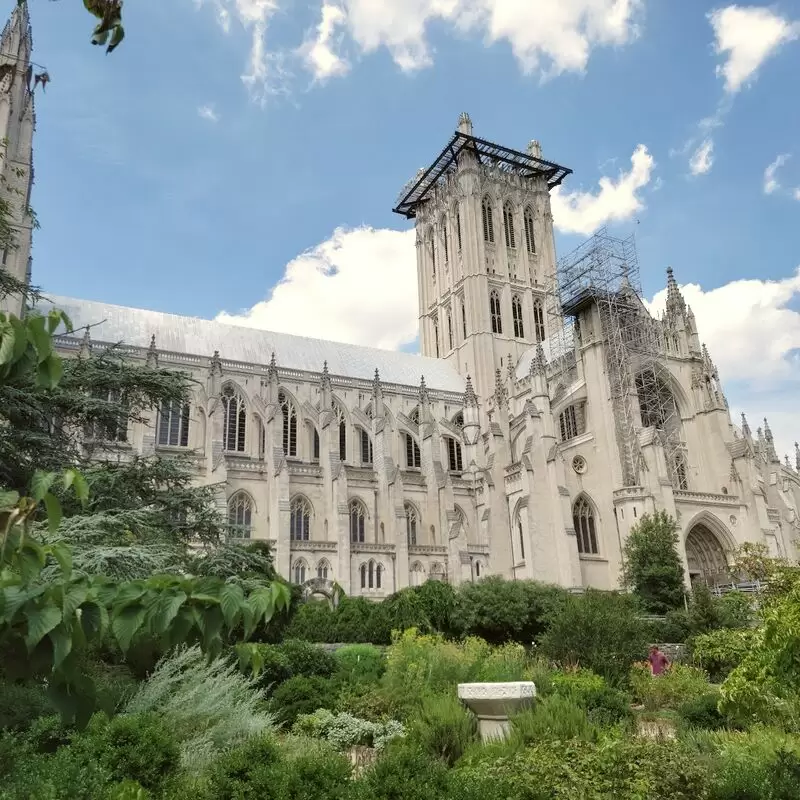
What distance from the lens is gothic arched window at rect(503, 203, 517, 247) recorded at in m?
56.8

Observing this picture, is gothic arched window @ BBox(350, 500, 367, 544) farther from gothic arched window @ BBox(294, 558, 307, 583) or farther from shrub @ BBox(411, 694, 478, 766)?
shrub @ BBox(411, 694, 478, 766)

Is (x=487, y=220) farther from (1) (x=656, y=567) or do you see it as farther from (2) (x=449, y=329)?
(1) (x=656, y=567)

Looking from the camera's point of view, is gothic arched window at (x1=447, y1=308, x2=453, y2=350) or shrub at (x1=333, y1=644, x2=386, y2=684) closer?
shrub at (x1=333, y1=644, x2=386, y2=684)

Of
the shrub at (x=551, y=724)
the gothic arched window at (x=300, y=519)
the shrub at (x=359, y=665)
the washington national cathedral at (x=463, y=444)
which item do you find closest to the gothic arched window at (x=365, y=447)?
the washington national cathedral at (x=463, y=444)

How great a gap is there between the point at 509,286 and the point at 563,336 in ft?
24.6

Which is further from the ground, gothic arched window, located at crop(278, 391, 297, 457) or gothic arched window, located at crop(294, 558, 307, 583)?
gothic arched window, located at crop(278, 391, 297, 457)

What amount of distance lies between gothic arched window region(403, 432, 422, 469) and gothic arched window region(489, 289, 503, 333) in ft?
38.5

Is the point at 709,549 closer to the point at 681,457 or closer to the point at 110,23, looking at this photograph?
the point at 681,457

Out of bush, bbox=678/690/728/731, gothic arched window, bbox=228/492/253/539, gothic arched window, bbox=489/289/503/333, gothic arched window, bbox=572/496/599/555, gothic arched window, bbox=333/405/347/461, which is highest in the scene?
gothic arched window, bbox=489/289/503/333

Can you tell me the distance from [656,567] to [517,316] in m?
26.3

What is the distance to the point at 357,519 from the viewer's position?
39.5 metres

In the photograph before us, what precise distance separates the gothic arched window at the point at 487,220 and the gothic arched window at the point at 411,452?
58.7 feet

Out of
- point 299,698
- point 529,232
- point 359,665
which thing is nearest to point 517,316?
point 529,232

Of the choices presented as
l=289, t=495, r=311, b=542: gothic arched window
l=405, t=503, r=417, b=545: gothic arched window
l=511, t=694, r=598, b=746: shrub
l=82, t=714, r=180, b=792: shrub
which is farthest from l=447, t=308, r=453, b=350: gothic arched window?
l=82, t=714, r=180, b=792: shrub
